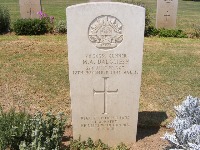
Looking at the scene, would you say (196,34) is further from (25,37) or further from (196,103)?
(196,103)

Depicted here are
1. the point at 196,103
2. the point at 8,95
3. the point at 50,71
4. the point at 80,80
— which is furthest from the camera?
the point at 50,71

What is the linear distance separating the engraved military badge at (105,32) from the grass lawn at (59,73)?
1.89 meters

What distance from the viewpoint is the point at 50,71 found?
25.3 ft

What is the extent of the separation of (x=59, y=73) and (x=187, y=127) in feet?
14.8

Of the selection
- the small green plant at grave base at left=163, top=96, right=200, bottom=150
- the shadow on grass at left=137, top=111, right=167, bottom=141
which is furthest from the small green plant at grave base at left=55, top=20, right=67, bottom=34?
the small green plant at grave base at left=163, top=96, right=200, bottom=150

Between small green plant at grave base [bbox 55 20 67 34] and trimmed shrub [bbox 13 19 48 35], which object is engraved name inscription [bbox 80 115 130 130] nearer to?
trimmed shrub [bbox 13 19 48 35]

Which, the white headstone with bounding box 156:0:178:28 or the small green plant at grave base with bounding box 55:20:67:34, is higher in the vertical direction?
the white headstone with bounding box 156:0:178:28

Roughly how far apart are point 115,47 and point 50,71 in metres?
3.76

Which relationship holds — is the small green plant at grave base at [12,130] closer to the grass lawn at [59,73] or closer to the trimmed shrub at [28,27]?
the grass lawn at [59,73]

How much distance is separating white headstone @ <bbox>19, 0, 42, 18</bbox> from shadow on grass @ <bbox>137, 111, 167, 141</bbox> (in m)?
8.19

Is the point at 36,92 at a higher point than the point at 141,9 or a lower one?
lower

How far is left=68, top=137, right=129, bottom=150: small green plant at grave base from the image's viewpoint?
4594 millimetres

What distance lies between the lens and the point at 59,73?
757cm

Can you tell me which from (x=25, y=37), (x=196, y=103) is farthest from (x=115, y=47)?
(x=25, y=37)
